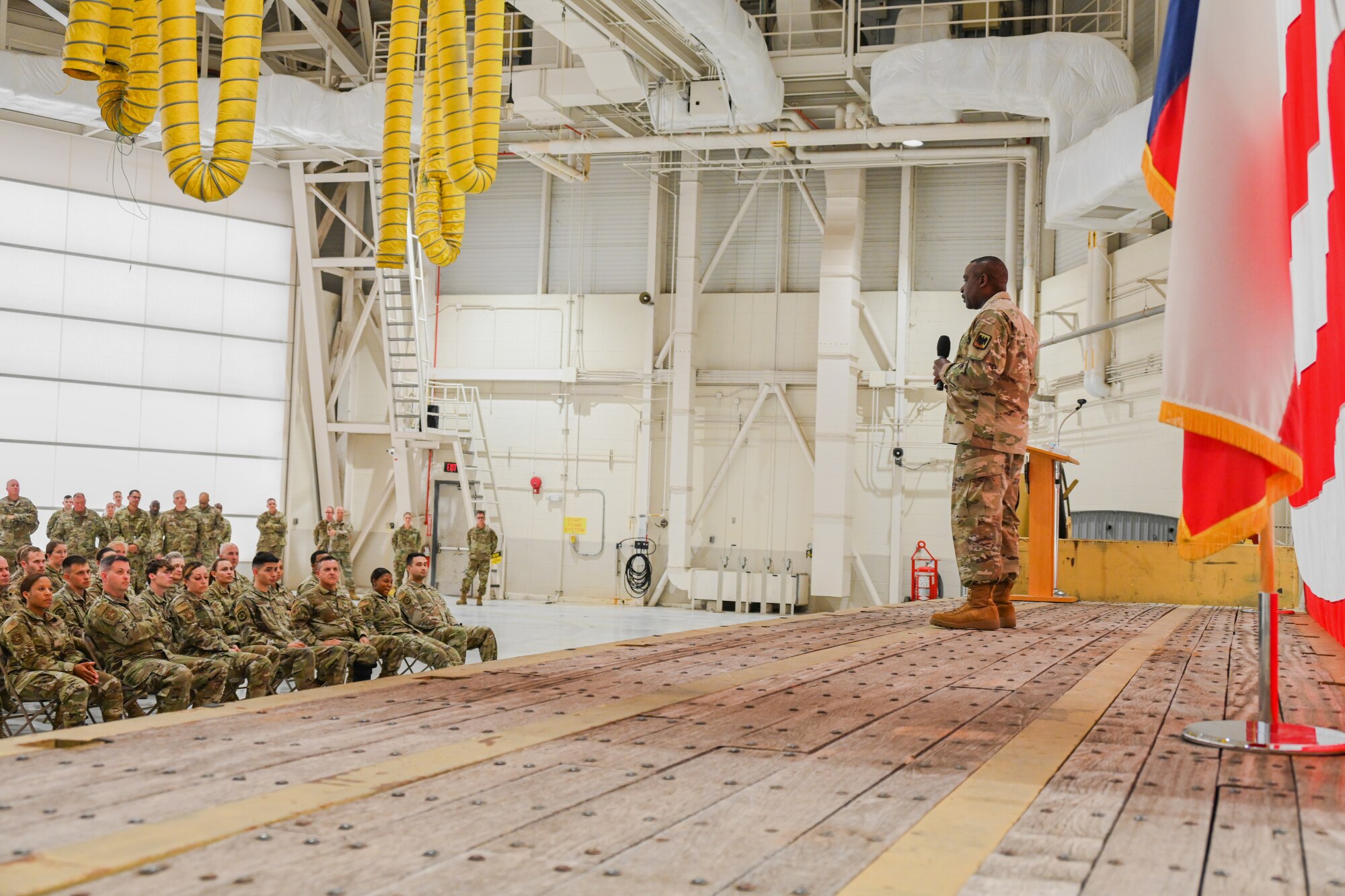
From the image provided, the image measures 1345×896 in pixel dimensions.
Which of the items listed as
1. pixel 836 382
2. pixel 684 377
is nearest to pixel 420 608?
pixel 836 382

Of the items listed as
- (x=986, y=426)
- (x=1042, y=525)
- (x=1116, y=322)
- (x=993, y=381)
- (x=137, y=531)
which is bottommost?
(x=137, y=531)

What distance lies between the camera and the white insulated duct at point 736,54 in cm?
1307

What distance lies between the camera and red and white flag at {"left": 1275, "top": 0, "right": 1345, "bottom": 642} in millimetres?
4617

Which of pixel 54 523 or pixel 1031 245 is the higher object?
pixel 1031 245

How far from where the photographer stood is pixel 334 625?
10.1 meters

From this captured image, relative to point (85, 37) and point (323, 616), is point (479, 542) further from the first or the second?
point (85, 37)

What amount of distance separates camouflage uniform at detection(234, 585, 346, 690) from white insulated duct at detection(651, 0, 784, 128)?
733 cm

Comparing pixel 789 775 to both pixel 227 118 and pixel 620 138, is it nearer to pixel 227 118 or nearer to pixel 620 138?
pixel 227 118

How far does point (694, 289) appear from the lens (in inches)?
847

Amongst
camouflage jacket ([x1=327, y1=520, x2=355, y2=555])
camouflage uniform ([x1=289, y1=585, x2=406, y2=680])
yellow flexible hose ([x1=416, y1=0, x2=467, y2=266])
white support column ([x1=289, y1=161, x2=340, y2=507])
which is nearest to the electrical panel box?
white support column ([x1=289, y1=161, x2=340, y2=507])

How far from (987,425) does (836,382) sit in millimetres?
14042

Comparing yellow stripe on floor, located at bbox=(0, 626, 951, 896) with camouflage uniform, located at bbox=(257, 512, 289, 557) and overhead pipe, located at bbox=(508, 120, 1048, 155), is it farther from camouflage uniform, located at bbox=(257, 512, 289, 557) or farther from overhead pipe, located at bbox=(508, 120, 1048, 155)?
camouflage uniform, located at bbox=(257, 512, 289, 557)

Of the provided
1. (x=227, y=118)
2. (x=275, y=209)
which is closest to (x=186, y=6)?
(x=227, y=118)

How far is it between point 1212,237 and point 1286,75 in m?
3.16
